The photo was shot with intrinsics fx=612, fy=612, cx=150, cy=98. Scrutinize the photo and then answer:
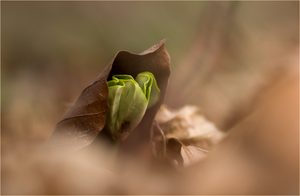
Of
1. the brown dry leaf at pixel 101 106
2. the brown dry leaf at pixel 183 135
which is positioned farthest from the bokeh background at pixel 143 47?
the brown dry leaf at pixel 101 106

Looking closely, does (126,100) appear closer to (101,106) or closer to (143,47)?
(101,106)

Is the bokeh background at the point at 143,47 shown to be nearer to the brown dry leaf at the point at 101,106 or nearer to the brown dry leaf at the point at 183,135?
the brown dry leaf at the point at 183,135

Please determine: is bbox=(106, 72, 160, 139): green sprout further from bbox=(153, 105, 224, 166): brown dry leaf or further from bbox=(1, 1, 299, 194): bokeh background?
bbox=(1, 1, 299, 194): bokeh background

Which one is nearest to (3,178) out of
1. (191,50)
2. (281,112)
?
(281,112)

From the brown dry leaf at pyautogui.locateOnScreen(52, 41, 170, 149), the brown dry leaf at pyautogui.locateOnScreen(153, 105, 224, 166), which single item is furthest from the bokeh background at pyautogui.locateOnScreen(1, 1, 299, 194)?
the brown dry leaf at pyautogui.locateOnScreen(52, 41, 170, 149)

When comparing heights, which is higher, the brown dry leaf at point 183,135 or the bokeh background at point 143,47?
the bokeh background at point 143,47

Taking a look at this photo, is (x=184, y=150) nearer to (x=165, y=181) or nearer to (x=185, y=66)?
(x=165, y=181)
